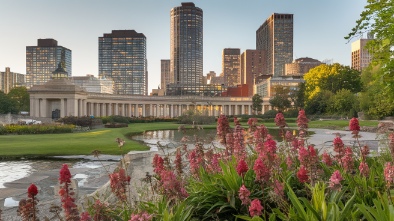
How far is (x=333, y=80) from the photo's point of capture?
75.3 metres

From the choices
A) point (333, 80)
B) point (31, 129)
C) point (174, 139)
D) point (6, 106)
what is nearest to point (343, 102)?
point (333, 80)

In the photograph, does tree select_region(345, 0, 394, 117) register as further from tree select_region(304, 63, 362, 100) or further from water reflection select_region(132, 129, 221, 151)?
tree select_region(304, 63, 362, 100)

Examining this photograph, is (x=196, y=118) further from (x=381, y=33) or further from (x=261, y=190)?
(x=261, y=190)

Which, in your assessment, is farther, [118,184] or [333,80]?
[333,80]

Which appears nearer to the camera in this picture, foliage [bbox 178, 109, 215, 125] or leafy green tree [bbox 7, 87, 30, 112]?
foliage [bbox 178, 109, 215, 125]

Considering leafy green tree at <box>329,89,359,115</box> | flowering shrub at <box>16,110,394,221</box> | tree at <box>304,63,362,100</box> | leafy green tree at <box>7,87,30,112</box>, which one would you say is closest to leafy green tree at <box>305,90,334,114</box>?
leafy green tree at <box>329,89,359,115</box>

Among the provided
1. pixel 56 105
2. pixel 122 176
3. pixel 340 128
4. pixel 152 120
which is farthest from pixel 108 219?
pixel 56 105

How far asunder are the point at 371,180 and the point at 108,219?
367cm

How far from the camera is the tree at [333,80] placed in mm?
75500

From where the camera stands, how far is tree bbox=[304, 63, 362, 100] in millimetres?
75500

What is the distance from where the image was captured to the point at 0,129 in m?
38.2

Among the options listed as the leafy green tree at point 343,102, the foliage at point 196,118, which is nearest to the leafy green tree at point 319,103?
the leafy green tree at point 343,102

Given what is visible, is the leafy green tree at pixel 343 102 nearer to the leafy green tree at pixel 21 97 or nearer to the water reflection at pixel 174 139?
the water reflection at pixel 174 139

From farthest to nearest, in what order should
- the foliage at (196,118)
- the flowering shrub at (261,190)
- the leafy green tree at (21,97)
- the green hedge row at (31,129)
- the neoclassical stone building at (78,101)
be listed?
the leafy green tree at (21,97), the neoclassical stone building at (78,101), the foliage at (196,118), the green hedge row at (31,129), the flowering shrub at (261,190)
